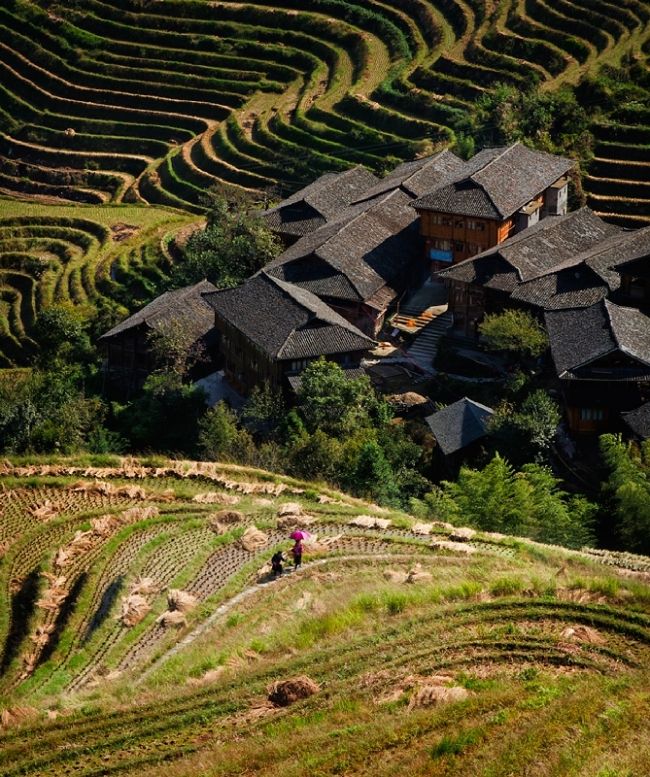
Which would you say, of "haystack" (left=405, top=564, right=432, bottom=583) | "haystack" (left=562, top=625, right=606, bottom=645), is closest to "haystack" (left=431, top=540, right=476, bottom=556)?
"haystack" (left=405, top=564, right=432, bottom=583)

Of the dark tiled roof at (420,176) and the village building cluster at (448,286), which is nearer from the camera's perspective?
the village building cluster at (448,286)

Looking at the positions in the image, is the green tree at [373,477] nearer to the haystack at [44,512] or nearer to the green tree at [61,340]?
the haystack at [44,512]

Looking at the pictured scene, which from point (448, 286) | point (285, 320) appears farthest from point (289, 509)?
point (448, 286)

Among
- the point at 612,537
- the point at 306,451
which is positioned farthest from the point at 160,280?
the point at 612,537

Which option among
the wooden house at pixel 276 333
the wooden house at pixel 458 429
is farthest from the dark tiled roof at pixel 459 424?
the wooden house at pixel 276 333

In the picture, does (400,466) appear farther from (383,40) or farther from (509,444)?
(383,40)

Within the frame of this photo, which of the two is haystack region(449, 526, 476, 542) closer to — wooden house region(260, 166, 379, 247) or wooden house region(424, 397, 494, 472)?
wooden house region(424, 397, 494, 472)
